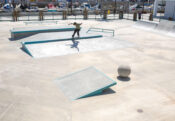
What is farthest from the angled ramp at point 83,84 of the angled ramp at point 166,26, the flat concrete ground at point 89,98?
the angled ramp at point 166,26

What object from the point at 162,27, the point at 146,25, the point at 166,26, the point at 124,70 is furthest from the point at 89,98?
the point at 146,25

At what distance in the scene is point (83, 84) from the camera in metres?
8.51

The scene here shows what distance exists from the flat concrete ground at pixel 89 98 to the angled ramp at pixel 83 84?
264mm

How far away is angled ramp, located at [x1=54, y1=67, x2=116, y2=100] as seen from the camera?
8039 millimetres

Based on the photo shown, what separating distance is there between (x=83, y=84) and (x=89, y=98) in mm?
859

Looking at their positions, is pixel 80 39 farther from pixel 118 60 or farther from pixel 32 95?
pixel 32 95

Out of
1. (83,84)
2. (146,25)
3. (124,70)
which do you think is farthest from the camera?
(146,25)

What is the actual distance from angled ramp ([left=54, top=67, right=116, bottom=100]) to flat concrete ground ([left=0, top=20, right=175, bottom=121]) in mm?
264

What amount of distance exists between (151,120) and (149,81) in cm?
354

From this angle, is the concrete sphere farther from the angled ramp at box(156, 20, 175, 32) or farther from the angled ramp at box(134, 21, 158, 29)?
the angled ramp at box(134, 21, 158, 29)

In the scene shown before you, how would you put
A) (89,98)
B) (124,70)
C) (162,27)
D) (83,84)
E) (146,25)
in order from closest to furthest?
(89,98) → (83,84) → (124,70) → (162,27) → (146,25)

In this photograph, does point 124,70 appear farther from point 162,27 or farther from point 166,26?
point 162,27

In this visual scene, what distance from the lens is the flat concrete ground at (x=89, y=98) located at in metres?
6.74

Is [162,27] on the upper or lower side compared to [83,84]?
upper
